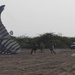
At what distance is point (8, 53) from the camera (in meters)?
40.7

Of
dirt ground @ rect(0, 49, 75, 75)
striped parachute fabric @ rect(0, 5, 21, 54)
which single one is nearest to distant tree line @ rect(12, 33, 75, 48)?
striped parachute fabric @ rect(0, 5, 21, 54)

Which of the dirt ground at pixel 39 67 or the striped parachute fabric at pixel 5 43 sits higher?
the striped parachute fabric at pixel 5 43

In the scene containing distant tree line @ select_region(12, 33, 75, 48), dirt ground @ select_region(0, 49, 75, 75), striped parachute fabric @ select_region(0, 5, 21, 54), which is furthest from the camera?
distant tree line @ select_region(12, 33, 75, 48)

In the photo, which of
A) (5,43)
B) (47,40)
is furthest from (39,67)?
(47,40)

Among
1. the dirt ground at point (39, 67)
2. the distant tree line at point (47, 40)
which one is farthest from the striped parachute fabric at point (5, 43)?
the distant tree line at point (47, 40)

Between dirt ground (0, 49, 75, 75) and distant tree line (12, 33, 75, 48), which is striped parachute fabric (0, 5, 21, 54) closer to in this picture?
dirt ground (0, 49, 75, 75)

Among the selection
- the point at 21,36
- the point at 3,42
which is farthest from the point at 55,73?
the point at 21,36

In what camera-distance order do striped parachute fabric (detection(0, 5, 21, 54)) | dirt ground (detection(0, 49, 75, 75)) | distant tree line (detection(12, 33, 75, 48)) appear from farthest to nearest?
distant tree line (detection(12, 33, 75, 48))
striped parachute fabric (detection(0, 5, 21, 54))
dirt ground (detection(0, 49, 75, 75))

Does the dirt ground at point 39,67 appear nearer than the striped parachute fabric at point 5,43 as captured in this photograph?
Yes

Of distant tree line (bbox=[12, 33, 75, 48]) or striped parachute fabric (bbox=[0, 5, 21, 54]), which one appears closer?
striped parachute fabric (bbox=[0, 5, 21, 54])

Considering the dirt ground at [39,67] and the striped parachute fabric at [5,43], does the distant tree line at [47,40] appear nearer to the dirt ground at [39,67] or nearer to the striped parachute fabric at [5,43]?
the striped parachute fabric at [5,43]

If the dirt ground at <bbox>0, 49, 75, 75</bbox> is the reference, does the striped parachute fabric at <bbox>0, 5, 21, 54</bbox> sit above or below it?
A: above

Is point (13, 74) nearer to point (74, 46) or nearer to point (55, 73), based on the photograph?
point (55, 73)

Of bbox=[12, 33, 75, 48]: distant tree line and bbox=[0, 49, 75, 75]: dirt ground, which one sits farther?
bbox=[12, 33, 75, 48]: distant tree line
